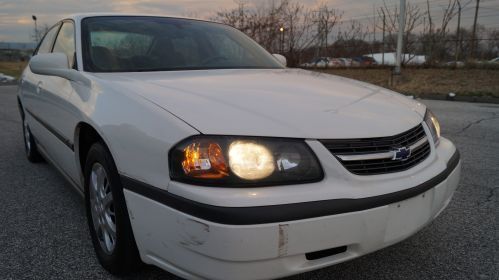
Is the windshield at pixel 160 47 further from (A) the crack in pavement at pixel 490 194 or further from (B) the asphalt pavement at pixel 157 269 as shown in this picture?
(A) the crack in pavement at pixel 490 194

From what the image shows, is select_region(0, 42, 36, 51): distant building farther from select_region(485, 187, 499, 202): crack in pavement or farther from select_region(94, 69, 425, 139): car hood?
select_region(485, 187, 499, 202): crack in pavement

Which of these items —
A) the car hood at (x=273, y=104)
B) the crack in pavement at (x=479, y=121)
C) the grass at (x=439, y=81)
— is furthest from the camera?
the grass at (x=439, y=81)

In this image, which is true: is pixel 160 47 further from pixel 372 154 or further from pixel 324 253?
pixel 324 253

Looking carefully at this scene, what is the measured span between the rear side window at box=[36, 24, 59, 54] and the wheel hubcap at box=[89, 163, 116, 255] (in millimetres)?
2131

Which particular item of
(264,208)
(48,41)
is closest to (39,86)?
(48,41)

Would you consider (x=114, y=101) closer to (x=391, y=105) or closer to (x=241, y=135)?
(x=241, y=135)

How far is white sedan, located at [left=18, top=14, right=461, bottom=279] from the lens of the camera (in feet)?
5.25

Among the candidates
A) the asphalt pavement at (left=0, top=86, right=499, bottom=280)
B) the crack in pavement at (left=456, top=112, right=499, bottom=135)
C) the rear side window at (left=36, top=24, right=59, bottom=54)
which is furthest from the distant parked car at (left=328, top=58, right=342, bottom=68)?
the rear side window at (left=36, top=24, right=59, bottom=54)

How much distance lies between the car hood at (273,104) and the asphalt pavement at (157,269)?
0.78 metres

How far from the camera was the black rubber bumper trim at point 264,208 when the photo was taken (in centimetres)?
156

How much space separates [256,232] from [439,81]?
14229mm

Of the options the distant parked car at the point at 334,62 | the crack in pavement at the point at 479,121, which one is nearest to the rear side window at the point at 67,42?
the crack in pavement at the point at 479,121

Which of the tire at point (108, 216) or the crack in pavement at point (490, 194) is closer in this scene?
the tire at point (108, 216)

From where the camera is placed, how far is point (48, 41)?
4184 millimetres
